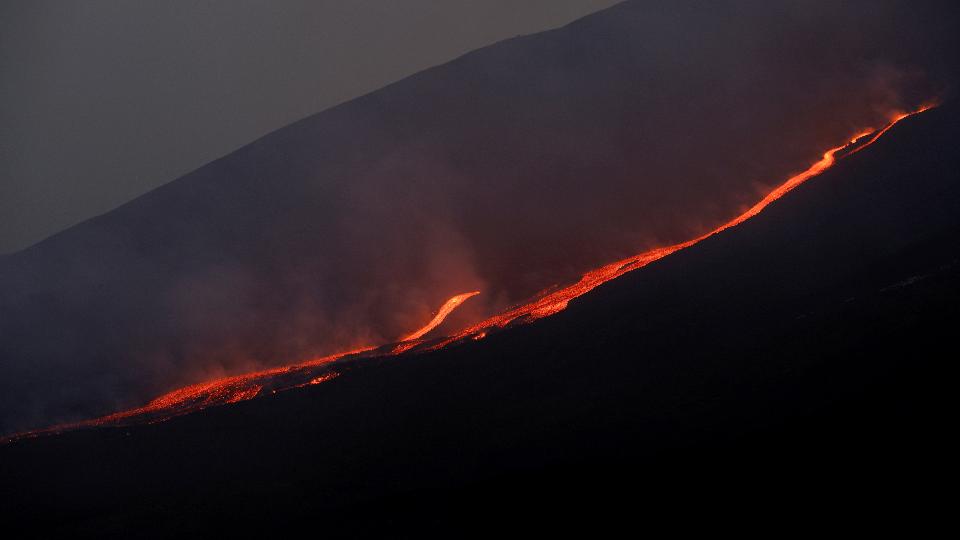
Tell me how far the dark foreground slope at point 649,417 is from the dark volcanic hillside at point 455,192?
4.08 metres

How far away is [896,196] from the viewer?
9703 millimetres

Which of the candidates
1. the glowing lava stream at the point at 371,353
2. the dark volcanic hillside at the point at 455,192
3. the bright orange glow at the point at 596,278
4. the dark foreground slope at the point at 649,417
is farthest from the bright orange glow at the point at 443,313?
the dark foreground slope at the point at 649,417

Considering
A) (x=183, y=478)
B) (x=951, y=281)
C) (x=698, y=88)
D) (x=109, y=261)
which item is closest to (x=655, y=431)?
(x=951, y=281)

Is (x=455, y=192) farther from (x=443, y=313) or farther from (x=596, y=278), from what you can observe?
(x=596, y=278)

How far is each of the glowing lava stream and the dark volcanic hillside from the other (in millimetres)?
1336

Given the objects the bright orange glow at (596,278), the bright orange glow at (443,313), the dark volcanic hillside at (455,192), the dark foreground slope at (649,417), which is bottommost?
the dark foreground slope at (649,417)

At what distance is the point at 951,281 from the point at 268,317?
12.5m

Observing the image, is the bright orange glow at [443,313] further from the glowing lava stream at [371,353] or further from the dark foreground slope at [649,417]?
the dark foreground slope at [649,417]

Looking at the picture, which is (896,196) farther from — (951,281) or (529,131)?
(529,131)

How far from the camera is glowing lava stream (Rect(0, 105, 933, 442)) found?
35.2 ft

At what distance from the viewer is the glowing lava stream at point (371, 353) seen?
1073cm

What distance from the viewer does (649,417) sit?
6.69 meters

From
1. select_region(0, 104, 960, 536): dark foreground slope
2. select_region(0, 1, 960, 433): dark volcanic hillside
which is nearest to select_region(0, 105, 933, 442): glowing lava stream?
select_region(0, 104, 960, 536): dark foreground slope

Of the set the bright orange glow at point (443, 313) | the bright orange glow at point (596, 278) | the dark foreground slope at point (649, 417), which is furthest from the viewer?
the bright orange glow at point (443, 313)
